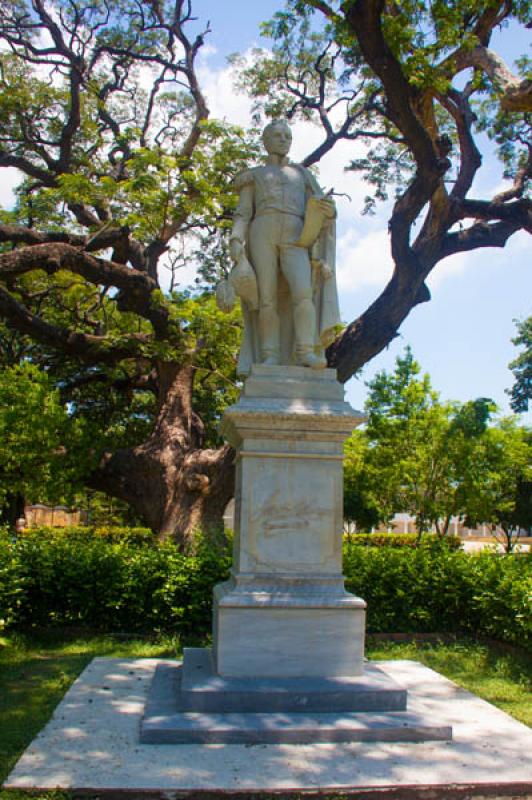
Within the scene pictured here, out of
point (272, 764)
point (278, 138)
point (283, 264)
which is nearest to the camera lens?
point (272, 764)

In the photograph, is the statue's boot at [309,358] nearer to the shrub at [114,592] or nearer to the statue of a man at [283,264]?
the statue of a man at [283,264]

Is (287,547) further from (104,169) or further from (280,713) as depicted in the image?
(104,169)

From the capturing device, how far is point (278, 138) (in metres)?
6.85

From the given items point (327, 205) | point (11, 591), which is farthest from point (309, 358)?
point (11, 591)

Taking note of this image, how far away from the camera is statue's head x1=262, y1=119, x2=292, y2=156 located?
686 cm

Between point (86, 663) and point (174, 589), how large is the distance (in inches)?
68.7

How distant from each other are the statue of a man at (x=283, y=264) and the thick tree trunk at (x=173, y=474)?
7422 mm

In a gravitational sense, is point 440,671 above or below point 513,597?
below

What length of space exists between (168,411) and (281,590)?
10095 mm

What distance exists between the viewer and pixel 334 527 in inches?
240

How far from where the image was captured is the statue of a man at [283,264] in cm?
661

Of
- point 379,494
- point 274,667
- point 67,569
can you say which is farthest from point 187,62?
point 274,667

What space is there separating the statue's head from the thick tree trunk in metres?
8.04

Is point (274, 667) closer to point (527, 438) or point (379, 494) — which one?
point (379, 494)
